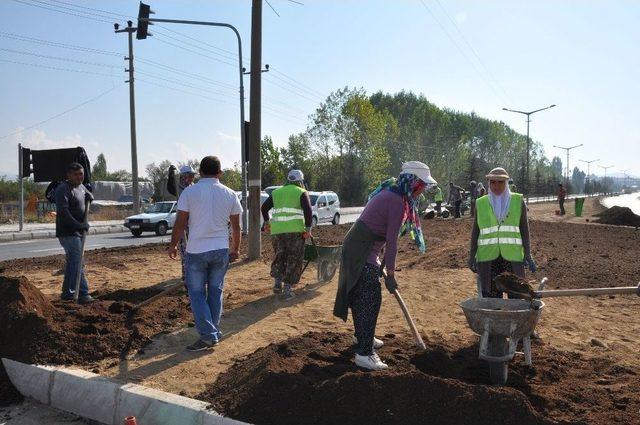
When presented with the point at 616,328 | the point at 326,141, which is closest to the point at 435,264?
the point at 616,328

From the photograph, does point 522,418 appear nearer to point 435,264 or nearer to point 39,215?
point 435,264

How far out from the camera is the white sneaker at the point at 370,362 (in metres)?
4.78

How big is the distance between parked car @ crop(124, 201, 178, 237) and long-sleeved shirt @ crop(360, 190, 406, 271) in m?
18.4

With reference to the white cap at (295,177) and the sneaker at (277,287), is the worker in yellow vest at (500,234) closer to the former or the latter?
the white cap at (295,177)

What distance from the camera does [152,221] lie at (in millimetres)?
22906

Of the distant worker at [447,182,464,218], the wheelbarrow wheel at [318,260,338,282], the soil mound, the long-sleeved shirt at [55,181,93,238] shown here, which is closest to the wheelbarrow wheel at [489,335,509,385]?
the soil mound

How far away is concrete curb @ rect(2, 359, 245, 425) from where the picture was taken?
4.16 m

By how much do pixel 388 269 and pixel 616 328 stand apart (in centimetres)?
354

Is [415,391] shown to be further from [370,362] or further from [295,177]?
[295,177]

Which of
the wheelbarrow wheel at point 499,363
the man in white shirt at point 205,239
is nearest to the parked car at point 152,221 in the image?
the man in white shirt at point 205,239

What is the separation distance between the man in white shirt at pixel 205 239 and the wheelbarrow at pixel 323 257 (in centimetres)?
296

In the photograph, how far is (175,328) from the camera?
6.56 m

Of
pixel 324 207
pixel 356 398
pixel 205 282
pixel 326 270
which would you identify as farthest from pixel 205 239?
pixel 324 207

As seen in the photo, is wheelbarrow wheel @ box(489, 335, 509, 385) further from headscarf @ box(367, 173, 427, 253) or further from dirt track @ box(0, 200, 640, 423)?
headscarf @ box(367, 173, 427, 253)
